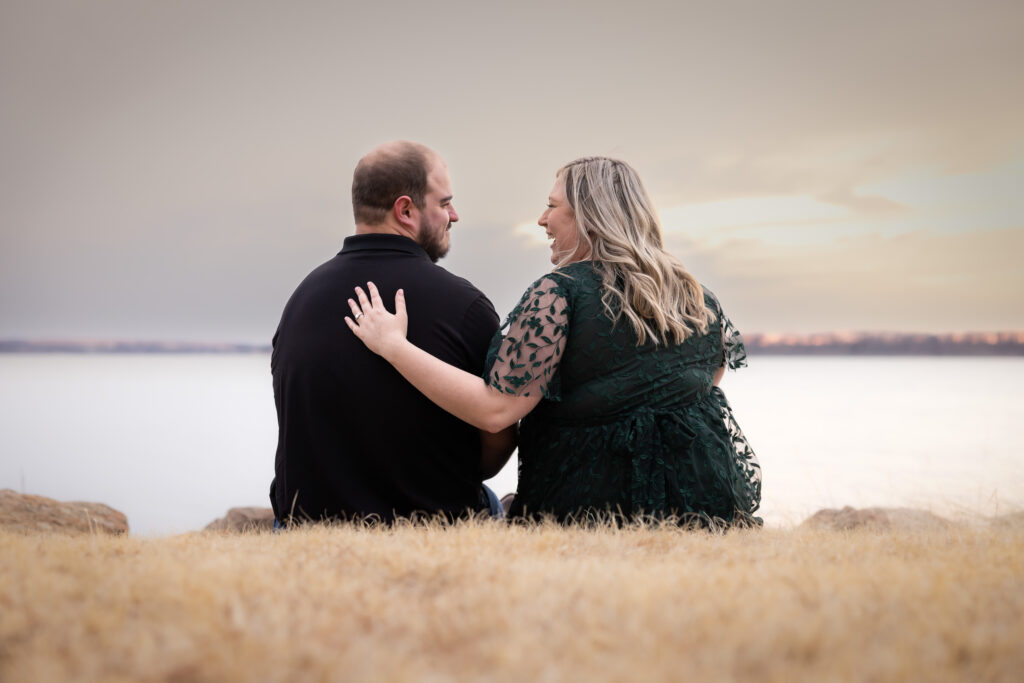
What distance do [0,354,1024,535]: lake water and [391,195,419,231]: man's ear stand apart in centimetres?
178

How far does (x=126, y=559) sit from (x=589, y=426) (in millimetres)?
1818

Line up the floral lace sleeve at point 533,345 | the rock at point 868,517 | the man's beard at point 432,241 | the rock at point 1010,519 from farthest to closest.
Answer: the rock at point 868,517 → the rock at point 1010,519 → the man's beard at point 432,241 → the floral lace sleeve at point 533,345

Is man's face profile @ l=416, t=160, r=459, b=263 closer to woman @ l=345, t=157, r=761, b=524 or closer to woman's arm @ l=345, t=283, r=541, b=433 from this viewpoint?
woman @ l=345, t=157, r=761, b=524

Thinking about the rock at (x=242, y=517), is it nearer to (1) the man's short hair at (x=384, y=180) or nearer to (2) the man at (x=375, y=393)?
(2) the man at (x=375, y=393)

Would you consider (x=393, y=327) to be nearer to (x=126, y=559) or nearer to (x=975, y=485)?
(x=126, y=559)

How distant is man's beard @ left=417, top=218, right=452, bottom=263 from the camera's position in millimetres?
3490

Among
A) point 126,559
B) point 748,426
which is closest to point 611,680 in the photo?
point 126,559

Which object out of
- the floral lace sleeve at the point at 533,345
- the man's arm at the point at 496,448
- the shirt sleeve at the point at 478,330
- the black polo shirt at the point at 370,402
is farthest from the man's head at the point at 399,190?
the man's arm at the point at 496,448

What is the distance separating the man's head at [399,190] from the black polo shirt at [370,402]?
0.16 meters

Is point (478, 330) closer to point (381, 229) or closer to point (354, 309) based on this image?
point (354, 309)

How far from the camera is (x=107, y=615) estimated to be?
1.66m

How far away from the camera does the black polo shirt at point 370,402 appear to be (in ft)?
10.2

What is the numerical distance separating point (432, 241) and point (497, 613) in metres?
2.20

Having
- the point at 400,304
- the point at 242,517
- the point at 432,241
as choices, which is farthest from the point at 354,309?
the point at 242,517
